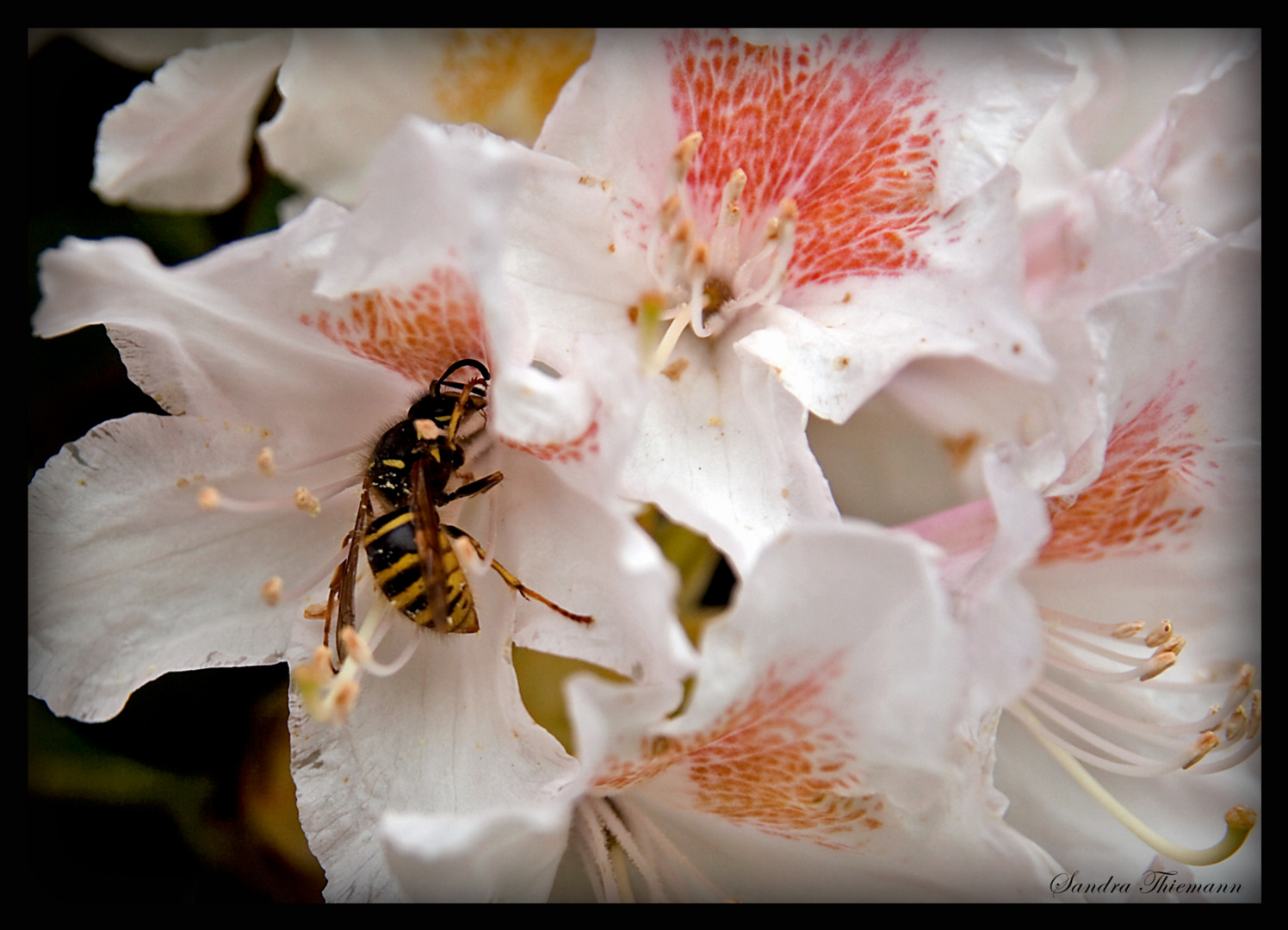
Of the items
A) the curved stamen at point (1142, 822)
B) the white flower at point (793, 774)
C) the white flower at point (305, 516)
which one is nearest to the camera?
the white flower at point (793, 774)

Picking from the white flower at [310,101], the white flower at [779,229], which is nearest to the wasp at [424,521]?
the white flower at [779,229]

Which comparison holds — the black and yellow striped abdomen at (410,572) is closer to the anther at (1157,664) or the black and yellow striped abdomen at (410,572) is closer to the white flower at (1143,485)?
the white flower at (1143,485)

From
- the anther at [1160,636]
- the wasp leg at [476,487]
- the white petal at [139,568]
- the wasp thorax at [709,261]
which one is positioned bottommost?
the white petal at [139,568]

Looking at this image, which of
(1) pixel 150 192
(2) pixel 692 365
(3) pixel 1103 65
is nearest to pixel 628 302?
(2) pixel 692 365

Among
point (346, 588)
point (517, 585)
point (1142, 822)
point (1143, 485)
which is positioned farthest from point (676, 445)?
point (1142, 822)

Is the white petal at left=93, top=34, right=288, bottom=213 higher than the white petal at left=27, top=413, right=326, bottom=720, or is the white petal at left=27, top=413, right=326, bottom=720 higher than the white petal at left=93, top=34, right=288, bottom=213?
the white petal at left=93, top=34, right=288, bottom=213

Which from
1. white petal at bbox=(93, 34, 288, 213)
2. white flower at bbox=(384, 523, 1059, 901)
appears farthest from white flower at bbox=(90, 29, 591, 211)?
white flower at bbox=(384, 523, 1059, 901)

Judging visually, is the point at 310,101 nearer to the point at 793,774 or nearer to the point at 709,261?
the point at 709,261

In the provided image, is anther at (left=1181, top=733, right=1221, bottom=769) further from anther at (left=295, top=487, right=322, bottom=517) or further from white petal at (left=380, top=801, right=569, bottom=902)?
anther at (left=295, top=487, right=322, bottom=517)
